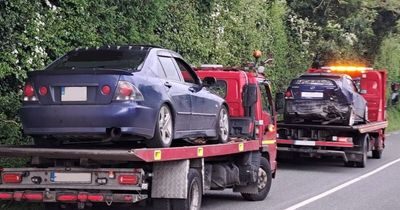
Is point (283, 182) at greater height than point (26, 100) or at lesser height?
lesser

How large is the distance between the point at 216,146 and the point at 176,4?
7.49 metres

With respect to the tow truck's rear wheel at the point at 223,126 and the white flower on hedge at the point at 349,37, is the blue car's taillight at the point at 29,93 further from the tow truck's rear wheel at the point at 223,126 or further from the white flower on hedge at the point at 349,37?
the white flower on hedge at the point at 349,37

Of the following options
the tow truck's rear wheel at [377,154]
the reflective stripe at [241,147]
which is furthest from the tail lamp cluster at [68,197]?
the tow truck's rear wheel at [377,154]

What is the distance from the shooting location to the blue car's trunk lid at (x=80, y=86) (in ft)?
25.6

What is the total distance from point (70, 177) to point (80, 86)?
1058mm

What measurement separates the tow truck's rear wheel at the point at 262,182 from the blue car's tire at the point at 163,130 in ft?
11.1

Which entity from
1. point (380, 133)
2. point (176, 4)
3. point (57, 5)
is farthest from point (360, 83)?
point (57, 5)

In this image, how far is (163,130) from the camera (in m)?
8.34

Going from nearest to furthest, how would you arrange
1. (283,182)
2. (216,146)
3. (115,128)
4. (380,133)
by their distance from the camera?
(115,128), (216,146), (283,182), (380,133)

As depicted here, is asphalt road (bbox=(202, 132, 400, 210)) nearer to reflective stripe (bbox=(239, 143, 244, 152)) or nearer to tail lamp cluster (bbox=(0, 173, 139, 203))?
reflective stripe (bbox=(239, 143, 244, 152))

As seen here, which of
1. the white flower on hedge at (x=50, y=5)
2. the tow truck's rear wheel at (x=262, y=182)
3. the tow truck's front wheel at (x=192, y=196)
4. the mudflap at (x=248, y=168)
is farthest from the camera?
the tow truck's rear wheel at (x=262, y=182)

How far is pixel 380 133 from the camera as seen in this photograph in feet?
66.9

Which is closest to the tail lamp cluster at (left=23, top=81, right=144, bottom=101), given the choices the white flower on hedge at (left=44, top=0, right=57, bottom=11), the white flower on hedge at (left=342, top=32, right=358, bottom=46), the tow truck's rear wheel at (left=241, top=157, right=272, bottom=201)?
the white flower on hedge at (left=44, top=0, right=57, bottom=11)

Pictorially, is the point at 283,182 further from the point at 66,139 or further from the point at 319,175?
the point at 66,139
